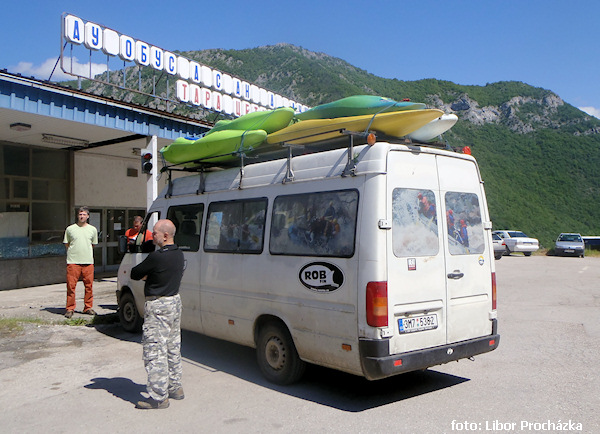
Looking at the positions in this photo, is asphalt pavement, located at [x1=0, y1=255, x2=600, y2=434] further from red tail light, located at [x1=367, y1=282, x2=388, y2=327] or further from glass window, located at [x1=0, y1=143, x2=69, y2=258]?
glass window, located at [x1=0, y1=143, x2=69, y2=258]

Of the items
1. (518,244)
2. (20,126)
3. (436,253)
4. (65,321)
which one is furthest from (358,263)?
(518,244)

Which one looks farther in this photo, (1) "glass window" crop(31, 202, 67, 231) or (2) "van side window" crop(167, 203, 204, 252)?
(1) "glass window" crop(31, 202, 67, 231)

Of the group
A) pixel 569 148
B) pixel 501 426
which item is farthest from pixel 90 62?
pixel 569 148

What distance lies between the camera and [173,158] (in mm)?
7387

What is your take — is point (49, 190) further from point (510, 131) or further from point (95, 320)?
point (510, 131)

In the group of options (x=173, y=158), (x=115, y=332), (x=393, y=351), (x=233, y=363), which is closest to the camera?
(x=393, y=351)

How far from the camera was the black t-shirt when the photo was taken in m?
4.94

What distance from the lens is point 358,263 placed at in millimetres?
4703

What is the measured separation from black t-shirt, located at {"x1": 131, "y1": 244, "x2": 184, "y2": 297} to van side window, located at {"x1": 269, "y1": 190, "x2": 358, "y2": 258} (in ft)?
3.68

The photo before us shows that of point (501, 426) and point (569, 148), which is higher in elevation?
point (569, 148)

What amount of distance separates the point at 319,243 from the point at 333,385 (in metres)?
1.59

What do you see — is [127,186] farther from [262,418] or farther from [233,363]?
[262,418]

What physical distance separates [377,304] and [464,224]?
1480mm

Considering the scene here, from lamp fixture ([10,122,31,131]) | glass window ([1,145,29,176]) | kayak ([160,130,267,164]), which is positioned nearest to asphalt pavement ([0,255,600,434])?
kayak ([160,130,267,164])
